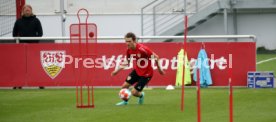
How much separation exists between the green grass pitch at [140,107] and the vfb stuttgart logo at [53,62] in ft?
3.21

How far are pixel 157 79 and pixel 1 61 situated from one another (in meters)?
4.69

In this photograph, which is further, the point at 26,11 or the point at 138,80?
the point at 26,11

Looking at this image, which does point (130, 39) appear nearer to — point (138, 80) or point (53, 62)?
point (138, 80)

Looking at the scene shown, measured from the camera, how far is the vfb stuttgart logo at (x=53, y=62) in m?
25.1

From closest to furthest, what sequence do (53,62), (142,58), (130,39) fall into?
1. (130,39)
2. (142,58)
3. (53,62)

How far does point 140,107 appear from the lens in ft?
63.3

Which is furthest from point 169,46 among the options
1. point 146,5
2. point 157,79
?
point 146,5

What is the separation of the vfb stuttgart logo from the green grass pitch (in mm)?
979

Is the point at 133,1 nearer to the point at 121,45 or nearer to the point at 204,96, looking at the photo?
the point at 121,45

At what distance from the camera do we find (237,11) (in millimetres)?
37125

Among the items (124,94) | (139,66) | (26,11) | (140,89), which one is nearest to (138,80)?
(139,66)

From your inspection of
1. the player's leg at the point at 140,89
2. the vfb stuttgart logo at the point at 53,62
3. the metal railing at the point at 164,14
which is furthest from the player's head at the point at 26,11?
the metal railing at the point at 164,14

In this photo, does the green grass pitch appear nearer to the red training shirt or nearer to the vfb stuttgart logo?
the red training shirt

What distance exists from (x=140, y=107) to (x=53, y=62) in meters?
6.48
